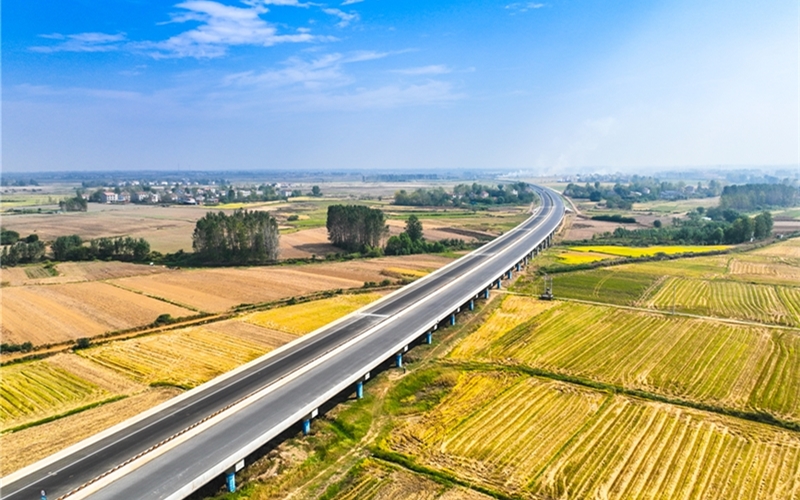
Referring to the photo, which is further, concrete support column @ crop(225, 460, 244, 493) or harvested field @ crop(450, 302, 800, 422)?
harvested field @ crop(450, 302, 800, 422)

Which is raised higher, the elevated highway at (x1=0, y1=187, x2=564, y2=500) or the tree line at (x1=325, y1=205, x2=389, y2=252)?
the tree line at (x1=325, y1=205, x2=389, y2=252)

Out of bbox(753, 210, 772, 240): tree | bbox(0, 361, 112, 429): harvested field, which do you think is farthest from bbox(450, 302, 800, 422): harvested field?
bbox(753, 210, 772, 240): tree

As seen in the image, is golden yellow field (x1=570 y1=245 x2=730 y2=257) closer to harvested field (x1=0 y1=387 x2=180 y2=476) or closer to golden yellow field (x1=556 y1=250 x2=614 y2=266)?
golden yellow field (x1=556 y1=250 x2=614 y2=266)

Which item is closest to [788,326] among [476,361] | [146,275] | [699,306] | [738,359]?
[699,306]

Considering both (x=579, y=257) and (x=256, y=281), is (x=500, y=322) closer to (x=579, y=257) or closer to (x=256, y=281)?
(x=256, y=281)

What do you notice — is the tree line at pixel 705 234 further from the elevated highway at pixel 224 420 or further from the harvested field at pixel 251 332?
the harvested field at pixel 251 332

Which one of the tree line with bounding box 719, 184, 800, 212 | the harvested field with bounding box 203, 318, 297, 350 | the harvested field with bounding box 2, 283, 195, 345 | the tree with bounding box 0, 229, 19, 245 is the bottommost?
the harvested field with bounding box 203, 318, 297, 350

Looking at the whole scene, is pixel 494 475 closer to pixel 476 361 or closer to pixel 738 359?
pixel 476 361

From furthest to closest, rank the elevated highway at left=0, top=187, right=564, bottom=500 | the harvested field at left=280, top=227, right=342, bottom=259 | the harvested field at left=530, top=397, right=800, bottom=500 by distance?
the harvested field at left=280, top=227, right=342, bottom=259 → the harvested field at left=530, top=397, right=800, bottom=500 → the elevated highway at left=0, top=187, right=564, bottom=500
